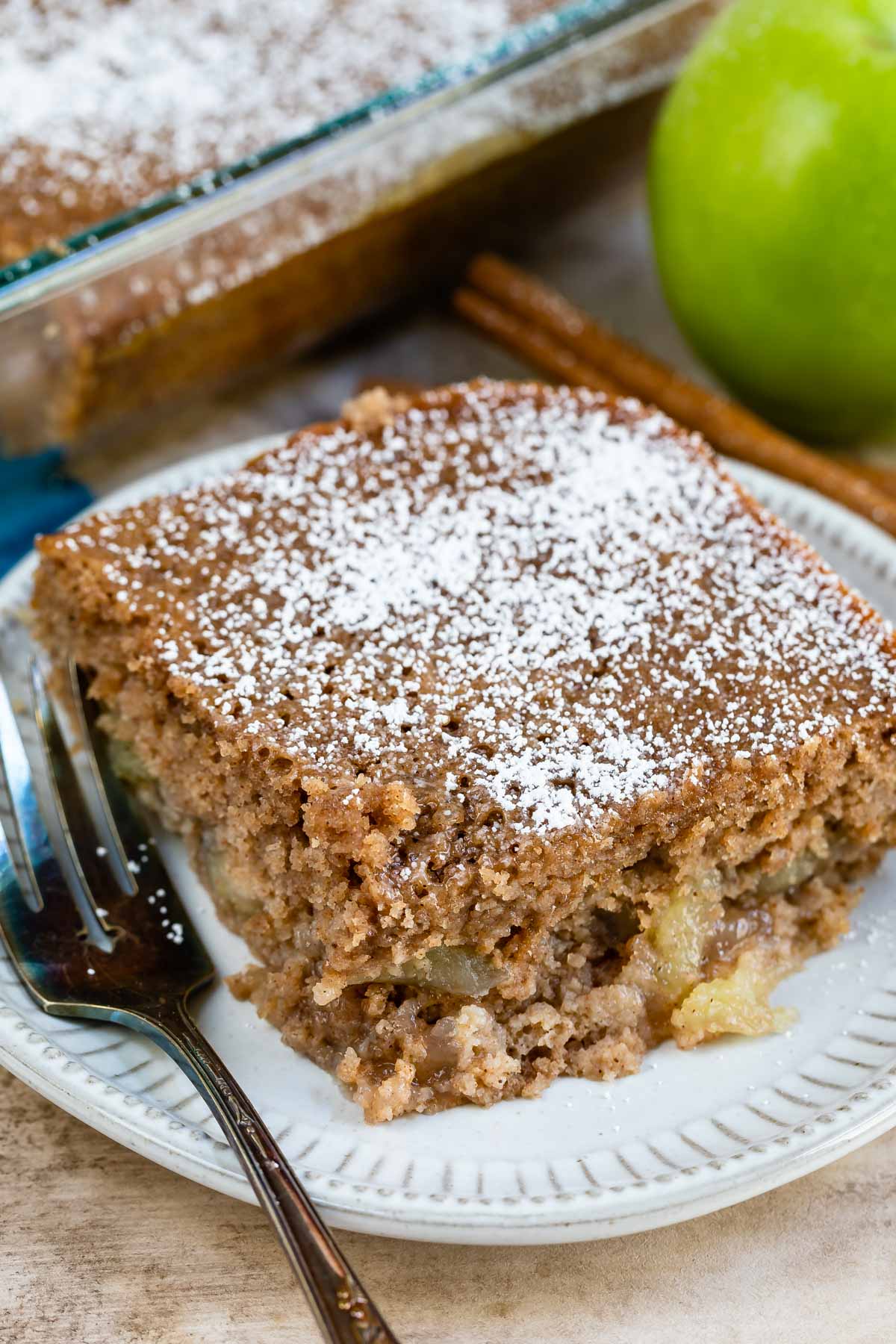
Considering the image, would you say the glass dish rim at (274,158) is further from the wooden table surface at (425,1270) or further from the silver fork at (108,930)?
the wooden table surface at (425,1270)

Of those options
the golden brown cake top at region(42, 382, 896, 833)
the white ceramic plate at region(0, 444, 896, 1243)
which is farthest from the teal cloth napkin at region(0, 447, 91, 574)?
the white ceramic plate at region(0, 444, 896, 1243)

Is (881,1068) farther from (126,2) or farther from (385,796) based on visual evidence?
(126,2)

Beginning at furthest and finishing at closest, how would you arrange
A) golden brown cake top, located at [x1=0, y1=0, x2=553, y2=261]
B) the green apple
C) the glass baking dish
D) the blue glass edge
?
golden brown cake top, located at [x1=0, y1=0, x2=553, y2=261] → the green apple → the glass baking dish → the blue glass edge

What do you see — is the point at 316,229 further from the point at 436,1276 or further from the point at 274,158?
the point at 436,1276

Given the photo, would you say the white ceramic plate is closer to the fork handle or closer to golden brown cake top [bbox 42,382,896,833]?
the fork handle

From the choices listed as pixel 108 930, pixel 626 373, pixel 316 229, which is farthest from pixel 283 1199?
pixel 316 229

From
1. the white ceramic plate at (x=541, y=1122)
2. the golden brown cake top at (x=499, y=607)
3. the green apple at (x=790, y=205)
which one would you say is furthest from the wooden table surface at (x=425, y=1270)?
the green apple at (x=790, y=205)

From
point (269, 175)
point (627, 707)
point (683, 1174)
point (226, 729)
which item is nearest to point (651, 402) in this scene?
point (269, 175)
